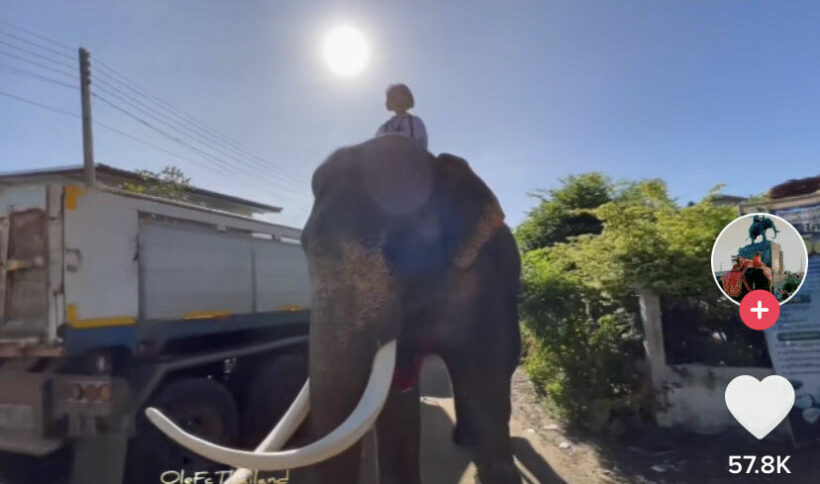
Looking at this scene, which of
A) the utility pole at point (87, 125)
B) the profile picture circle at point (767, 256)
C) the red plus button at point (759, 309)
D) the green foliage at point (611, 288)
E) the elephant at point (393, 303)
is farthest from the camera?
the utility pole at point (87, 125)

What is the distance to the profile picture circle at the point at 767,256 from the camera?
2582 millimetres

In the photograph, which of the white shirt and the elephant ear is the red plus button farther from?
the white shirt

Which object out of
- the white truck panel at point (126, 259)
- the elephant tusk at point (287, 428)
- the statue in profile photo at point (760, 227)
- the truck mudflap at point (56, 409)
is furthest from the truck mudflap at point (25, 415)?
the statue in profile photo at point (760, 227)

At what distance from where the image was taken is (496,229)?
2.40 m

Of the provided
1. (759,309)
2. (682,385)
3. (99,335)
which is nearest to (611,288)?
(682,385)

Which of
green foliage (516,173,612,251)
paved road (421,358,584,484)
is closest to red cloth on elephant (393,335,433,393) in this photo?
paved road (421,358,584,484)

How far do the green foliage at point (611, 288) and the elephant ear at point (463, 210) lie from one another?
2.03 m

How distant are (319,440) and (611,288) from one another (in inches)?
120

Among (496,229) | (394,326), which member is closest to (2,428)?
(394,326)

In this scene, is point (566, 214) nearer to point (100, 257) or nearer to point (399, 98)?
point (399, 98)

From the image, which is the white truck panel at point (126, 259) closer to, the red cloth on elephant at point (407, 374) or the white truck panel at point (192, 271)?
the white truck panel at point (192, 271)

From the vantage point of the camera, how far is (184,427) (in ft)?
10.0

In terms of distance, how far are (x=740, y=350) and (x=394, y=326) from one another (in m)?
2.70

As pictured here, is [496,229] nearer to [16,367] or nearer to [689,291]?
[689,291]
